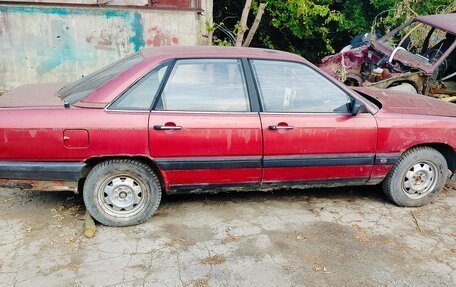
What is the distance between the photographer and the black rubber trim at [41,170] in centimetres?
347

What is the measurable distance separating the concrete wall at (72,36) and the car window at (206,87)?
490 centimetres

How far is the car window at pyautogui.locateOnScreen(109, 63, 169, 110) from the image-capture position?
3.55m

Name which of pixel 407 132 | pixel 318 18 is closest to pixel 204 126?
pixel 407 132

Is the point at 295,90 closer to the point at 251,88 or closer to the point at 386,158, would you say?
the point at 251,88

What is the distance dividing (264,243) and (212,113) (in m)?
1.20

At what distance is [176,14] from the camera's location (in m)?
8.27

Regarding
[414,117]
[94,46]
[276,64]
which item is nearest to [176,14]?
[94,46]

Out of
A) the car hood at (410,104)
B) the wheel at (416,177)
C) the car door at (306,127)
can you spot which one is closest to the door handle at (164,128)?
the car door at (306,127)

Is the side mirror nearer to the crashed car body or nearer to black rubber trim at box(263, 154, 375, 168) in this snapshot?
black rubber trim at box(263, 154, 375, 168)

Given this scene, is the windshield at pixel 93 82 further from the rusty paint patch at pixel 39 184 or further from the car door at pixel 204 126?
the rusty paint patch at pixel 39 184

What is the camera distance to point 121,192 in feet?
12.2

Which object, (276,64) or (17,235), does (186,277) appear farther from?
(276,64)

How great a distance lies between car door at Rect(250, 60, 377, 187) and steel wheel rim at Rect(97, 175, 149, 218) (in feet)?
3.79

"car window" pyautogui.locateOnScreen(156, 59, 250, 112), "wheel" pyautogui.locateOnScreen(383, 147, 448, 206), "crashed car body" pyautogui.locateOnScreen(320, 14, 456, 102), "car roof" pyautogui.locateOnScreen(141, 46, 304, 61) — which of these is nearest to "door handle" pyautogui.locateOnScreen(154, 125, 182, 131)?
"car window" pyautogui.locateOnScreen(156, 59, 250, 112)
